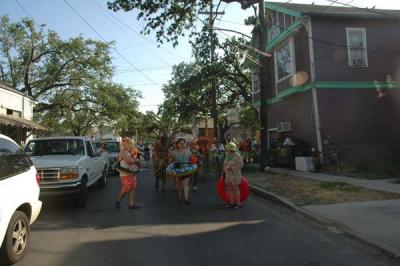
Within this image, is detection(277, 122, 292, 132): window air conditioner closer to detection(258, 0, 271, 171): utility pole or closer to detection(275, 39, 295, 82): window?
detection(275, 39, 295, 82): window

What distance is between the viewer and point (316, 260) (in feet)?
20.0

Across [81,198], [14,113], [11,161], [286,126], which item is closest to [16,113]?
[14,113]

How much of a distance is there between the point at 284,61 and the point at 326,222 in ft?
51.1

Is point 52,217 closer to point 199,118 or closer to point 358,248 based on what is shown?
point 358,248

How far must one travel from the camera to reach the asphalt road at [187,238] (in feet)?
20.4

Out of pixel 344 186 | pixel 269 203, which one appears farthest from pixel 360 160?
pixel 269 203

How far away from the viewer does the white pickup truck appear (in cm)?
1032

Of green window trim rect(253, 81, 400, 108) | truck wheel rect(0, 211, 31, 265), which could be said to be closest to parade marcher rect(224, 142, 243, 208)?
truck wheel rect(0, 211, 31, 265)

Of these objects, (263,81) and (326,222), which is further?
(263,81)

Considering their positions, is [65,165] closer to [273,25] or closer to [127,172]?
[127,172]

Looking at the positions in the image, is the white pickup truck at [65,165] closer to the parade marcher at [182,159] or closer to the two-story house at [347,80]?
Answer: the parade marcher at [182,159]

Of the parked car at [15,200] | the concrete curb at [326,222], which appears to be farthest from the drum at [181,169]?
the parked car at [15,200]

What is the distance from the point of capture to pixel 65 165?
10438mm

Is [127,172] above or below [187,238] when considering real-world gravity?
above
